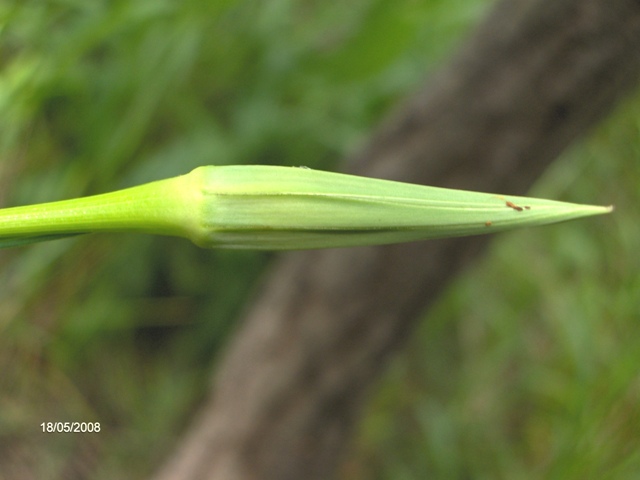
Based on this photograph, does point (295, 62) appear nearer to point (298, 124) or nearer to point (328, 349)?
point (298, 124)

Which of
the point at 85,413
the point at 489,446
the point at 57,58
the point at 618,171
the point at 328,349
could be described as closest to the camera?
the point at 57,58

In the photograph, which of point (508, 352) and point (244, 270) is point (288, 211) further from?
point (508, 352)

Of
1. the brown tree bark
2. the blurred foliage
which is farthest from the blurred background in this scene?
the brown tree bark

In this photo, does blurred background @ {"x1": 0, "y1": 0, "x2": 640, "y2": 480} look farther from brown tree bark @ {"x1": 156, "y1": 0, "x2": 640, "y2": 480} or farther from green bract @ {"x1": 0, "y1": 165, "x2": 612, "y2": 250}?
green bract @ {"x1": 0, "y1": 165, "x2": 612, "y2": 250}

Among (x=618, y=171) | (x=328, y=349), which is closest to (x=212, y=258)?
(x=328, y=349)

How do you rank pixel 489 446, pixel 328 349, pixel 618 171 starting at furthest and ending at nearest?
pixel 489 446, pixel 618 171, pixel 328 349
